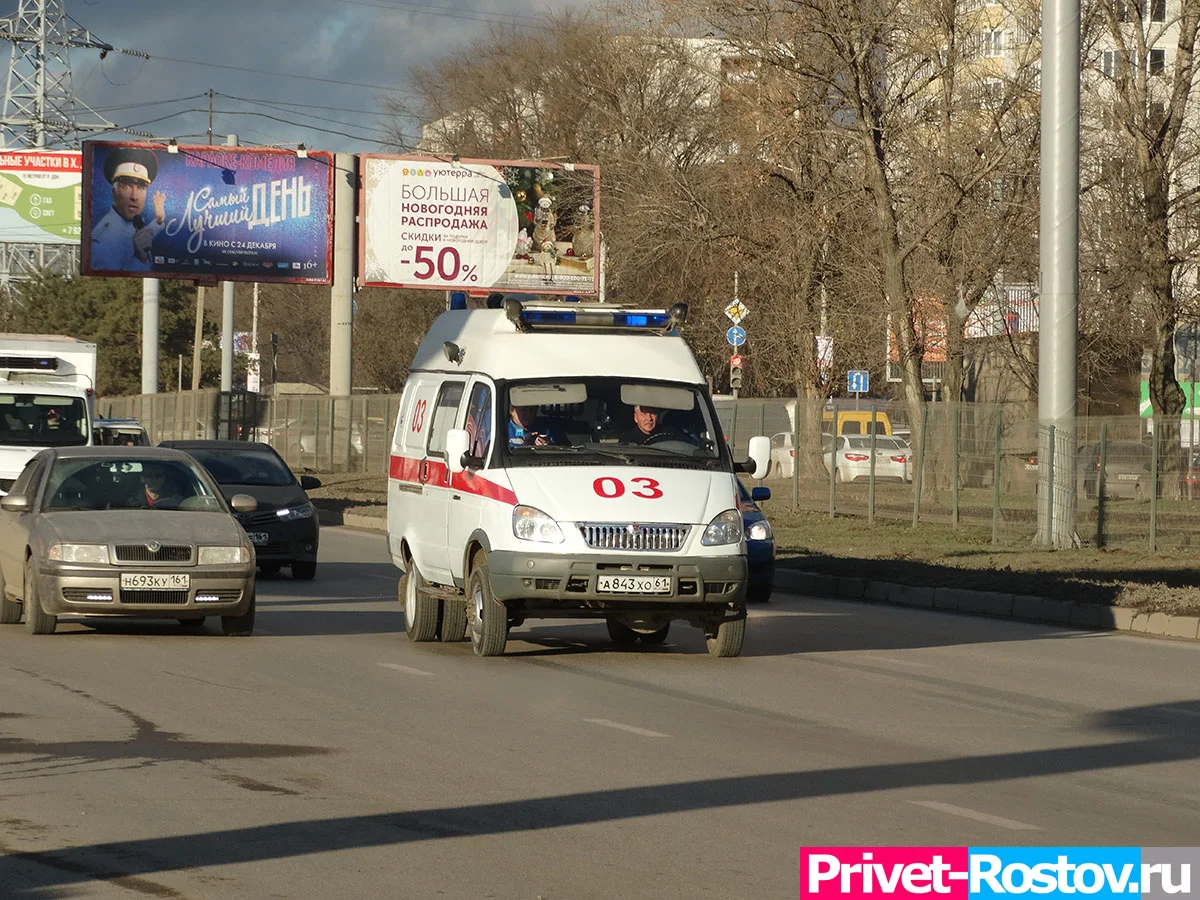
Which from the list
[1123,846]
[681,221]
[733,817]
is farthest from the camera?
[681,221]

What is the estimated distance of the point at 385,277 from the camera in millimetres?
49188

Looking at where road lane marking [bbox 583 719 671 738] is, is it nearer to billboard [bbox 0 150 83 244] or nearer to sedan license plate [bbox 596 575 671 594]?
sedan license plate [bbox 596 575 671 594]

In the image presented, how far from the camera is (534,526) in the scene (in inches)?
525

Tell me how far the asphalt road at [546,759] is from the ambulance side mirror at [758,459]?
1503 millimetres

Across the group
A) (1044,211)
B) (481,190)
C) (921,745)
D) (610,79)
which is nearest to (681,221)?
(481,190)

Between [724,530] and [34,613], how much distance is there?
552 cm

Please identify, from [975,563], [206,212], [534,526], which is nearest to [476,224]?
[206,212]

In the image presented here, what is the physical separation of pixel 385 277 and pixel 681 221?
39.6 ft

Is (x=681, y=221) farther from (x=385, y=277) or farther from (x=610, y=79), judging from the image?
(x=610, y=79)

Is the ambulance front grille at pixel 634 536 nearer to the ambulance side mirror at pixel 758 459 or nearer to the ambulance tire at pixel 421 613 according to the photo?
the ambulance side mirror at pixel 758 459

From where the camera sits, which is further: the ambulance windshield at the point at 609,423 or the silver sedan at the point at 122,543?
the silver sedan at the point at 122,543

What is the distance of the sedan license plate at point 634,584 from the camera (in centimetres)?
1323

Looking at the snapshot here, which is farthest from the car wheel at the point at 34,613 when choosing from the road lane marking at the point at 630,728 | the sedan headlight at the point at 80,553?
the road lane marking at the point at 630,728

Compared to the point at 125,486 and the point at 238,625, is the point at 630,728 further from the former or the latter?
the point at 125,486
